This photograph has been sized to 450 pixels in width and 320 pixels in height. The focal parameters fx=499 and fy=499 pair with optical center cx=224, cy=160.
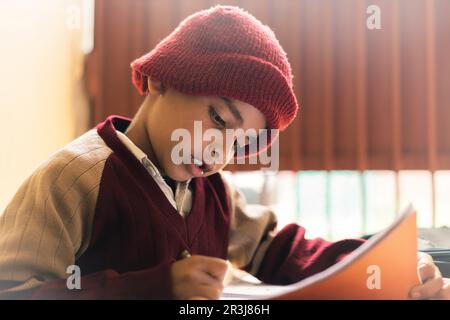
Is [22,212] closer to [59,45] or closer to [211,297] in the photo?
[211,297]

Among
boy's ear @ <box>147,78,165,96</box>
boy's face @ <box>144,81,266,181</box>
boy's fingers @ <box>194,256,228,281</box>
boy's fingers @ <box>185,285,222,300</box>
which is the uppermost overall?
boy's ear @ <box>147,78,165,96</box>

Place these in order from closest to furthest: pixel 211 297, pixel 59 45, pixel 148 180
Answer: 1. pixel 211 297
2. pixel 148 180
3. pixel 59 45

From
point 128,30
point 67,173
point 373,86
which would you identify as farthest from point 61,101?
point 373,86

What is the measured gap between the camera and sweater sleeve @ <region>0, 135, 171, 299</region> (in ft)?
1.77

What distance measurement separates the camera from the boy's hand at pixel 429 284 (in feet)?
1.99

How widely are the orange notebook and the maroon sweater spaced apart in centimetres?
16

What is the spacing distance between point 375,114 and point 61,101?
1014mm

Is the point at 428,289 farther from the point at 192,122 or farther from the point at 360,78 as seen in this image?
the point at 360,78

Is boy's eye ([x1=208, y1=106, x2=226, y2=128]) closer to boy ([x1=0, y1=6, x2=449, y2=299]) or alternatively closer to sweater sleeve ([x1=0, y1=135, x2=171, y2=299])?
boy ([x1=0, y1=6, x2=449, y2=299])

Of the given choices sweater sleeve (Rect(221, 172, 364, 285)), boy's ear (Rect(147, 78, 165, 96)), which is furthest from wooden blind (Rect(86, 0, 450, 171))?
boy's ear (Rect(147, 78, 165, 96))

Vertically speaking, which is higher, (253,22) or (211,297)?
(253,22)

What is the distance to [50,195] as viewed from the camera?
0.60 metres

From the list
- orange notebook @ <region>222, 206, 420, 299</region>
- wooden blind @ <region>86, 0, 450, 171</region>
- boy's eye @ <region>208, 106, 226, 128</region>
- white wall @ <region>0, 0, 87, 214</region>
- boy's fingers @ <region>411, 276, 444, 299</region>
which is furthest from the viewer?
wooden blind @ <region>86, 0, 450, 171</region>

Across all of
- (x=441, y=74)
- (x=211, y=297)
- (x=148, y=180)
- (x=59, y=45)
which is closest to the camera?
(x=211, y=297)
